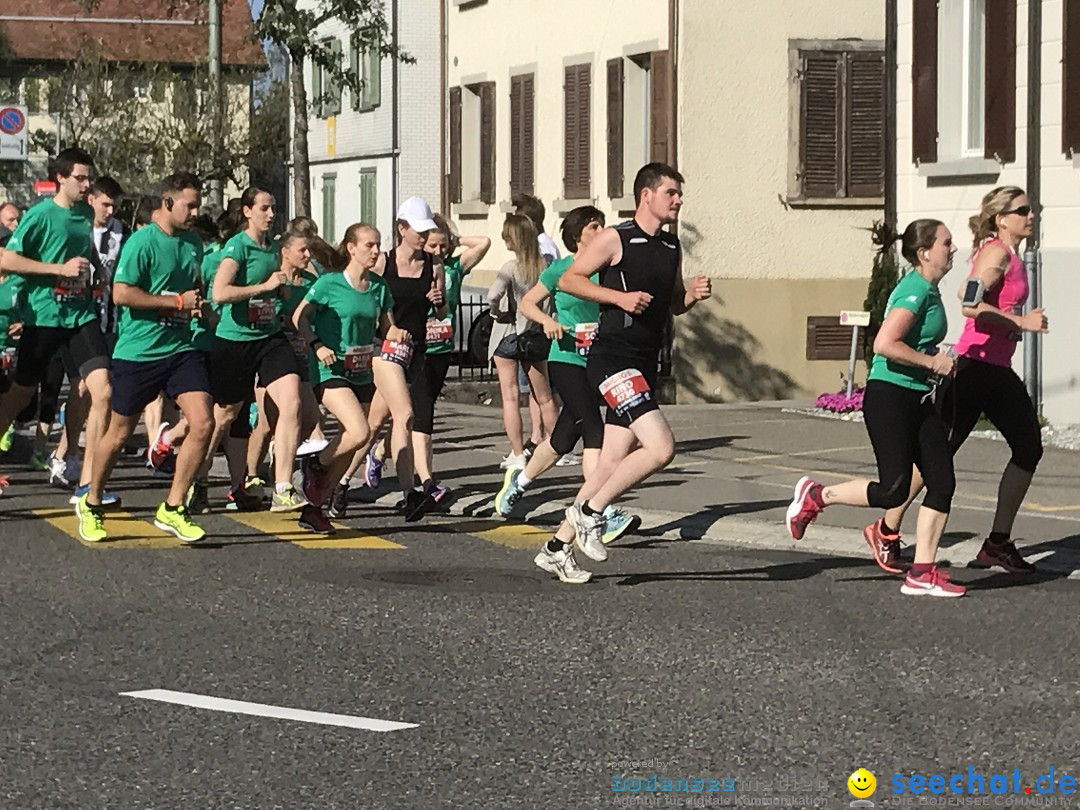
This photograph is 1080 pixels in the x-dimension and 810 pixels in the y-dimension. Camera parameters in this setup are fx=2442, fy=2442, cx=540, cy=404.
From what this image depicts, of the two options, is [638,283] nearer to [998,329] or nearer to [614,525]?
[998,329]

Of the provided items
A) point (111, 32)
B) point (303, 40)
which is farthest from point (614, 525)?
point (111, 32)

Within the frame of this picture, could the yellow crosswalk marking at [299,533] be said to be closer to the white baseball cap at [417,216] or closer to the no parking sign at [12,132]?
the white baseball cap at [417,216]

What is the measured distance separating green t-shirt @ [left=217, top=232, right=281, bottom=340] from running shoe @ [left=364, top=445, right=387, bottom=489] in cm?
210

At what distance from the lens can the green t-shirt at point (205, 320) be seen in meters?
13.2

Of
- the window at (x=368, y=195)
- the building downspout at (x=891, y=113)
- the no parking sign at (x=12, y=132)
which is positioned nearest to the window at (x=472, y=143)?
the window at (x=368, y=195)

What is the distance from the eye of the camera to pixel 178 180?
12.4m

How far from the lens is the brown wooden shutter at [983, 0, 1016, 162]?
20.2m

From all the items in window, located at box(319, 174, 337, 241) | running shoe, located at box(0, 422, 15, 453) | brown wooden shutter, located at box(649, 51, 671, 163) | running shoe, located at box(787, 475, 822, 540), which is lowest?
running shoe, located at box(0, 422, 15, 453)

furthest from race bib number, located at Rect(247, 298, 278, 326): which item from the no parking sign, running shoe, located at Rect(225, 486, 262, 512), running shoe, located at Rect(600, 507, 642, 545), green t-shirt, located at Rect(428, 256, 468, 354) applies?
the no parking sign

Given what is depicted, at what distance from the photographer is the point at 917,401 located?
11.0 m

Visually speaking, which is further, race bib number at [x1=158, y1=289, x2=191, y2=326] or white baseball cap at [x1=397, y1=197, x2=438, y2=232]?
white baseball cap at [x1=397, y1=197, x2=438, y2=232]

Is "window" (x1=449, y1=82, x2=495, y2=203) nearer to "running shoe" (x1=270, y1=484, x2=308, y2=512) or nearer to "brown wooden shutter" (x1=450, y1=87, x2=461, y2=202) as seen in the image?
"brown wooden shutter" (x1=450, y1=87, x2=461, y2=202)

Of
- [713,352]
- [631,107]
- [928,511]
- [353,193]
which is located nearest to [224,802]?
[928,511]

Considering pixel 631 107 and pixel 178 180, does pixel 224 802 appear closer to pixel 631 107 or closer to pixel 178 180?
pixel 178 180
